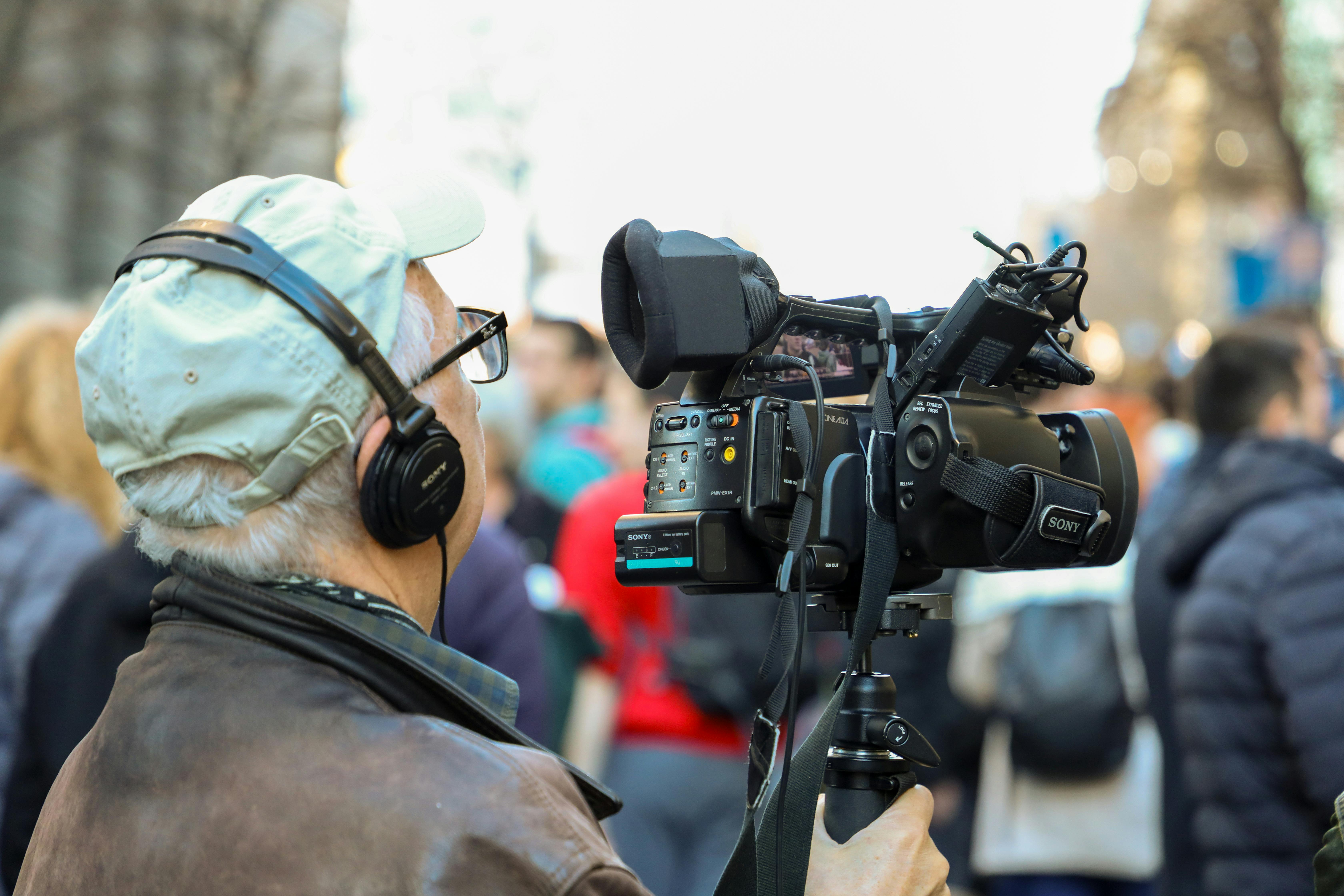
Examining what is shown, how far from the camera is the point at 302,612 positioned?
4.73 ft

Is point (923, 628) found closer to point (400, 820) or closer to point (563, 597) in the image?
point (563, 597)

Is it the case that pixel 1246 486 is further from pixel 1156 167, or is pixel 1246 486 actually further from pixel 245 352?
pixel 1156 167

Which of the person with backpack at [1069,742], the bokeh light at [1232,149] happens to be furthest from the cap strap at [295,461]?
the bokeh light at [1232,149]

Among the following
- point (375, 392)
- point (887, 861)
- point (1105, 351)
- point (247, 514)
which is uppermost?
point (375, 392)

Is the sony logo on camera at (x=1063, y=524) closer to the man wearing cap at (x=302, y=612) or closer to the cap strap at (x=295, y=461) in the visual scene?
the man wearing cap at (x=302, y=612)

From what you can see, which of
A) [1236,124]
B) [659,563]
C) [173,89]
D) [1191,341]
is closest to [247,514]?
[659,563]

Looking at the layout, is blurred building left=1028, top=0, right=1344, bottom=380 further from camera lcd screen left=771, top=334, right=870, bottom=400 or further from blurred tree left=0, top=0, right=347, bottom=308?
camera lcd screen left=771, top=334, right=870, bottom=400

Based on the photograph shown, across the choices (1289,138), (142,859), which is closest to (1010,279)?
(142,859)

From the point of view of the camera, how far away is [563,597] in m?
4.23

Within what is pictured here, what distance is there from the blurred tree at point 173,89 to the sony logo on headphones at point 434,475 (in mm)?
5341

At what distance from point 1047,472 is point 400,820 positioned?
1.02 metres

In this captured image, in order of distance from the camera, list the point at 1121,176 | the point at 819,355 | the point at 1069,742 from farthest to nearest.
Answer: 1. the point at 1121,176
2. the point at 1069,742
3. the point at 819,355

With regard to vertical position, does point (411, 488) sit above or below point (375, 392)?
below

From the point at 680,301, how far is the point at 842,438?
1.04ft
